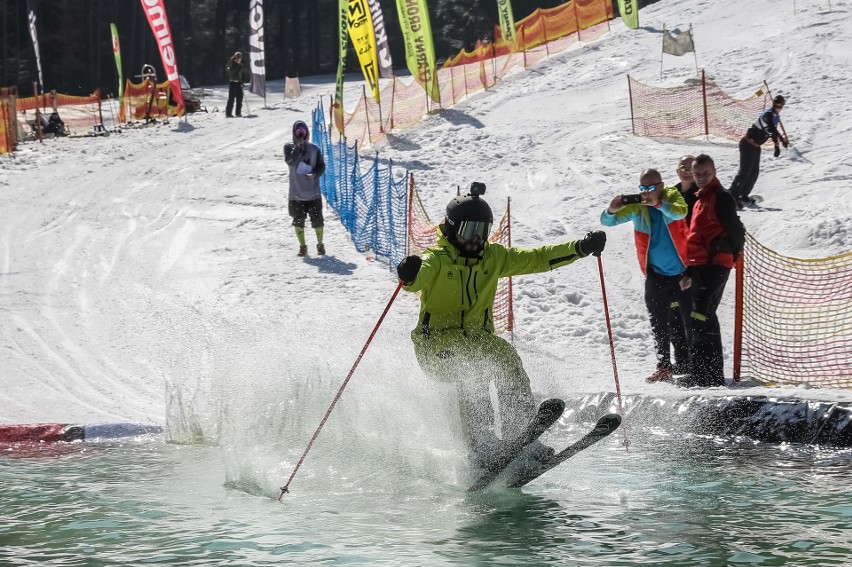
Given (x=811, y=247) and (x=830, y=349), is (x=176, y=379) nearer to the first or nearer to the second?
(x=830, y=349)

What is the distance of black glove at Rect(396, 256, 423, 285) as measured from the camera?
533 cm

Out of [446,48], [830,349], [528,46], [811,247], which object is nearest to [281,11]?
[446,48]

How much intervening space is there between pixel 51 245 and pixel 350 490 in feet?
35.2

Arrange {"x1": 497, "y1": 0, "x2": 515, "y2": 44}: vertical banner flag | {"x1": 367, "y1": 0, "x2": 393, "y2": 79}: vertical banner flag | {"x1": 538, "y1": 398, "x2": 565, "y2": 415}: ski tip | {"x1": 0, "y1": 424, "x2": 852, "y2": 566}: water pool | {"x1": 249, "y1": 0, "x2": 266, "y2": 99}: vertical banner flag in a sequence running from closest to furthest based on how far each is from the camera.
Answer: {"x1": 0, "y1": 424, "x2": 852, "y2": 566}: water pool
{"x1": 538, "y1": 398, "x2": 565, "y2": 415}: ski tip
{"x1": 367, "y1": 0, "x2": 393, "y2": 79}: vertical banner flag
{"x1": 249, "y1": 0, "x2": 266, "y2": 99}: vertical banner flag
{"x1": 497, "y1": 0, "x2": 515, "y2": 44}: vertical banner flag

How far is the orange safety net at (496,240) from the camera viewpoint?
10746 mm

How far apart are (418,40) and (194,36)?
32136 millimetres

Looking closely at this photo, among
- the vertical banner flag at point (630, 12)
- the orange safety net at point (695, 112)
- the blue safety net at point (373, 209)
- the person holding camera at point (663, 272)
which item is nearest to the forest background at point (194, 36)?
the vertical banner flag at point (630, 12)

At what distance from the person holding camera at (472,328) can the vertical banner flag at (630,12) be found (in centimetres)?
2522

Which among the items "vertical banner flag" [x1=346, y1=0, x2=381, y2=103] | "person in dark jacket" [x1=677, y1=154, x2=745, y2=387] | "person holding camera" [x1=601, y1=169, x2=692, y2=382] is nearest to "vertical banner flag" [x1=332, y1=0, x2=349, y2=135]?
A: "vertical banner flag" [x1=346, y1=0, x2=381, y2=103]

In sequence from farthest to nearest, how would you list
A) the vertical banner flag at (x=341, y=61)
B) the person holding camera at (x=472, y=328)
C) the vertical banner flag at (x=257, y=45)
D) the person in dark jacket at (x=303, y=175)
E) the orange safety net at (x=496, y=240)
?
the vertical banner flag at (x=257, y=45), the vertical banner flag at (x=341, y=61), the person in dark jacket at (x=303, y=175), the orange safety net at (x=496, y=240), the person holding camera at (x=472, y=328)

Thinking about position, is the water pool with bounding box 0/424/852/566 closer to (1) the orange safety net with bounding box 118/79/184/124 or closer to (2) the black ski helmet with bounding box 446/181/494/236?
(2) the black ski helmet with bounding box 446/181/494/236

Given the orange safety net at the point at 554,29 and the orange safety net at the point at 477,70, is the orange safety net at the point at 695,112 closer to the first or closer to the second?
the orange safety net at the point at 477,70

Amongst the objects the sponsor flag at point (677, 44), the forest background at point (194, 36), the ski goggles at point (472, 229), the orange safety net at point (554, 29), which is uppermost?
the forest background at point (194, 36)

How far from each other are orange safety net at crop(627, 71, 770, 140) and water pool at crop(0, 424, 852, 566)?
42.6 feet
